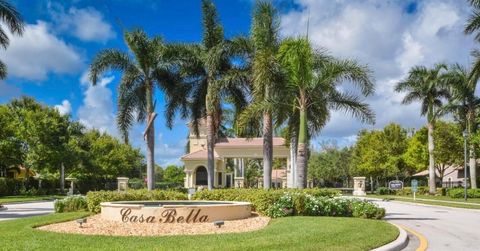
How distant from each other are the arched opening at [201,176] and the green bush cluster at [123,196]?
36.2 metres

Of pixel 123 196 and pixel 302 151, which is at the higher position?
pixel 302 151

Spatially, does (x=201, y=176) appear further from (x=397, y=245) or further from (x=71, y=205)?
(x=397, y=245)

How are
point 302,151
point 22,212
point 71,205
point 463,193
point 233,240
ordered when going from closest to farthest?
point 233,240, point 71,205, point 302,151, point 22,212, point 463,193

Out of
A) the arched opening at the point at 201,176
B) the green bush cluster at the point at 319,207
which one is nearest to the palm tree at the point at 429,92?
the arched opening at the point at 201,176

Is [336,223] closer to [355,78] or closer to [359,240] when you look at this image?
[359,240]

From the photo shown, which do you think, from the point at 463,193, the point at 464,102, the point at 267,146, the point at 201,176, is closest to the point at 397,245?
the point at 267,146

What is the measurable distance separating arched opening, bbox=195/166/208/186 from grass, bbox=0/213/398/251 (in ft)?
148

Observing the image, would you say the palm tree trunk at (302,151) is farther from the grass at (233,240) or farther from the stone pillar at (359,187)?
the stone pillar at (359,187)

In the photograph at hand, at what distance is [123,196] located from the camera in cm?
2180

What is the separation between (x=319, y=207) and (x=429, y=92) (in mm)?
34251

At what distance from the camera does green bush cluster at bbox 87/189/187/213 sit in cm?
2088

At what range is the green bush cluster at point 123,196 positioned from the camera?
20875mm

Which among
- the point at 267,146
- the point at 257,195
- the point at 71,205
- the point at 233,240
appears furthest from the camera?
the point at 267,146

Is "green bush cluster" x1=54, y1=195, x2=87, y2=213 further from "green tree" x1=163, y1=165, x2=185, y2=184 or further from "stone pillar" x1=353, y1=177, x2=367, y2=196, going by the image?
"green tree" x1=163, y1=165, x2=185, y2=184
